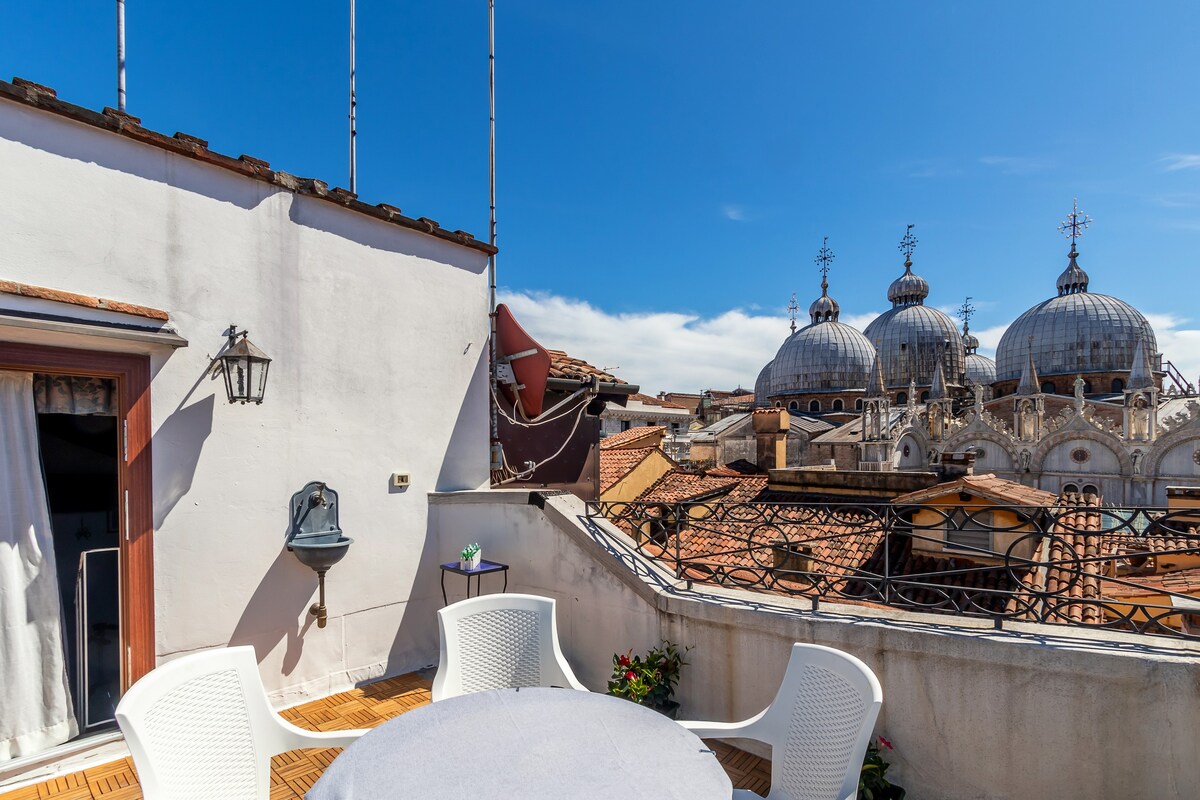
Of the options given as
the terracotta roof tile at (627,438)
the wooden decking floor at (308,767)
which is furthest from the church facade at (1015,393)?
the wooden decking floor at (308,767)

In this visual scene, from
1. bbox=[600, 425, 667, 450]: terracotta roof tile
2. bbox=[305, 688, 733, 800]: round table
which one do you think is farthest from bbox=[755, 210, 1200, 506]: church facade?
bbox=[305, 688, 733, 800]: round table

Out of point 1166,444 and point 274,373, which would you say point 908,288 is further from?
point 274,373

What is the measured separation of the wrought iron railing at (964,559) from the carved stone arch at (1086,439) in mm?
27807

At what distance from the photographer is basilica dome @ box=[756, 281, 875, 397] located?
4712cm

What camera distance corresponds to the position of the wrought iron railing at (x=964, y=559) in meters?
2.86

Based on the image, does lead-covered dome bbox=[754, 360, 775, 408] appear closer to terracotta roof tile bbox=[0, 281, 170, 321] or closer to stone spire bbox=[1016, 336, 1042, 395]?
stone spire bbox=[1016, 336, 1042, 395]

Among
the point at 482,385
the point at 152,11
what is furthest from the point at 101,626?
the point at 152,11

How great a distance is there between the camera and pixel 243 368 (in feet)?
12.1

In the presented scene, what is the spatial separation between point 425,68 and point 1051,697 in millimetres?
7513

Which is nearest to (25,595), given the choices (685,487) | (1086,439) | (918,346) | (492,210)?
(492,210)

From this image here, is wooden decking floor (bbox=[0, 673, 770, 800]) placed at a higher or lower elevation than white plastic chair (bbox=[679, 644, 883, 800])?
lower

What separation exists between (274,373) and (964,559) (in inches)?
300

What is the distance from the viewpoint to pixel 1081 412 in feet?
94.9

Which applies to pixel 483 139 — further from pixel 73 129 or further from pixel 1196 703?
pixel 1196 703
